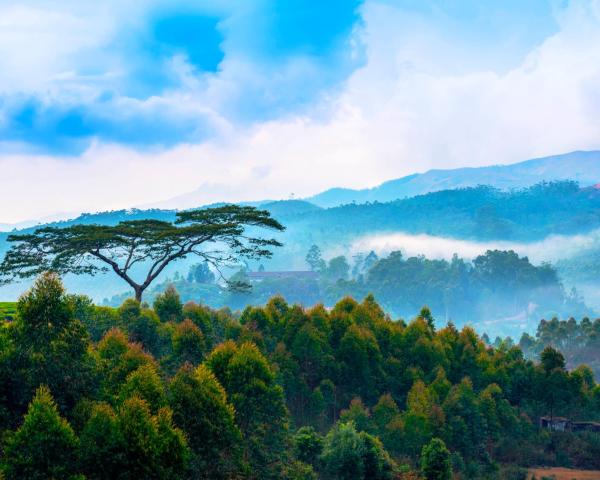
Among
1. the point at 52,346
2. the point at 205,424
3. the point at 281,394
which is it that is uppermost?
the point at 52,346

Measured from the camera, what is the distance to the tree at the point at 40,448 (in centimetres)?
1401

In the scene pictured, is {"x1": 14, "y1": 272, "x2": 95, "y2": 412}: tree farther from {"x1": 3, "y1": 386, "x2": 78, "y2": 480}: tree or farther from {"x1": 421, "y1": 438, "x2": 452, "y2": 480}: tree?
{"x1": 421, "y1": 438, "x2": 452, "y2": 480}: tree

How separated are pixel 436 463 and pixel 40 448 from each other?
1627 cm

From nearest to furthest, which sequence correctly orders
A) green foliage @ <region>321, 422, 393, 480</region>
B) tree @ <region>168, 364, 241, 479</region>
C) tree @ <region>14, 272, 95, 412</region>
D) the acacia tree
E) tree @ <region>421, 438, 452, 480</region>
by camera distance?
tree @ <region>14, 272, 95, 412</region> < tree @ <region>168, 364, 241, 479</region> < green foliage @ <region>321, 422, 393, 480</region> < tree @ <region>421, 438, 452, 480</region> < the acacia tree

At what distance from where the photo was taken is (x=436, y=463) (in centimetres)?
2531

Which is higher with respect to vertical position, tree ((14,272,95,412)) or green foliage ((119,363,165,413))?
tree ((14,272,95,412))

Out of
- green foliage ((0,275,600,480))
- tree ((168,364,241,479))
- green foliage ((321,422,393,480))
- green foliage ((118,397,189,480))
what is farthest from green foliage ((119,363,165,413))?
green foliage ((321,422,393,480))

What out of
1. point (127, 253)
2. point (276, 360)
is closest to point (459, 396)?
point (276, 360)

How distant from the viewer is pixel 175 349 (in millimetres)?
26141

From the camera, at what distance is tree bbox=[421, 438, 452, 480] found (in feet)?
82.9

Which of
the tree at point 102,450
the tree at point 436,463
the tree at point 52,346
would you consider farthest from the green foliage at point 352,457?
the tree at point 102,450

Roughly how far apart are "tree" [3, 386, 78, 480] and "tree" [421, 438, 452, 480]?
1522 cm

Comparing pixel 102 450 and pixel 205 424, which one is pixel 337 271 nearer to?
pixel 205 424

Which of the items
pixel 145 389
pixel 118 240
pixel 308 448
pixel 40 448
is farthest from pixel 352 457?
pixel 118 240
